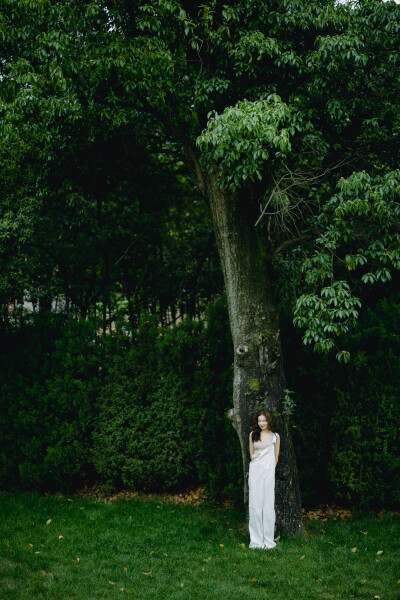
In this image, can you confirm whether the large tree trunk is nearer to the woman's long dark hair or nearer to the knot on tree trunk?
→ the knot on tree trunk

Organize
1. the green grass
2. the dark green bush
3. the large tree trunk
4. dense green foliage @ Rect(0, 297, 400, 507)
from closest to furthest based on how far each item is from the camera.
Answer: the green grass < the large tree trunk < the dark green bush < dense green foliage @ Rect(0, 297, 400, 507)

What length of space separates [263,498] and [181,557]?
51.2 inches

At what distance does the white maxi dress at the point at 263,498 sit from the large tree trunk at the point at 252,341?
13.7 inches

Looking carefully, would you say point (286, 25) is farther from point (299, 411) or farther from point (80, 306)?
point (80, 306)

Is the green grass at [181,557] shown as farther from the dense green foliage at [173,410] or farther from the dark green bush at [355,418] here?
the dense green foliage at [173,410]

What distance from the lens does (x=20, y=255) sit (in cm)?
1084

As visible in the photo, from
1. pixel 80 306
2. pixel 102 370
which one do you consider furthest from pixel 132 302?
pixel 102 370

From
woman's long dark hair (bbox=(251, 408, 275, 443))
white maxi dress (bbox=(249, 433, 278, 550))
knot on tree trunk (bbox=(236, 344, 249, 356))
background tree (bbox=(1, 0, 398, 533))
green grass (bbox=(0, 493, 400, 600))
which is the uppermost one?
background tree (bbox=(1, 0, 398, 533))

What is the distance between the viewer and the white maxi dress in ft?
21.4

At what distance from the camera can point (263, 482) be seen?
660 cm

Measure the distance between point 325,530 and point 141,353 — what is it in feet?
13.6

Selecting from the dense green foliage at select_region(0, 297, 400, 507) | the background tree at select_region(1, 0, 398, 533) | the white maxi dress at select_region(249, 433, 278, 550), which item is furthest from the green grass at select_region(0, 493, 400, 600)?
the background tree at select_region(1, 0, 398, 533)

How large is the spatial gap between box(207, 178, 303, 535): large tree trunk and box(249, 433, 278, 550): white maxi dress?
347 mm

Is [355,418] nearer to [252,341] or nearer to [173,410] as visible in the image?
[252,341]
